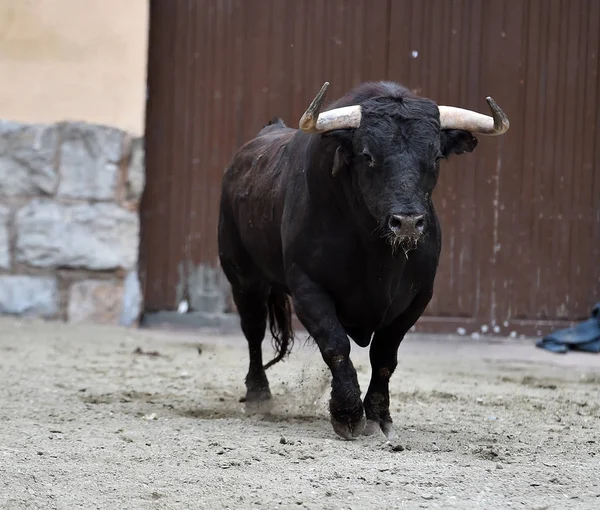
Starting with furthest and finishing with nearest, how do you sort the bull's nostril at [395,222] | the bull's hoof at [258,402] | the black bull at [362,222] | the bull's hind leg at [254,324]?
the bull's hind leg at [254,324] → the bull's hoof at [258,402] → the black bull at [362,222] → the bull's nostril at [395,222]

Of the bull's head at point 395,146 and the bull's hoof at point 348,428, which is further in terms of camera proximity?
the bull's hoof at point 348,428

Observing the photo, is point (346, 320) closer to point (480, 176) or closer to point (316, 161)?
Result: point (316, 161)

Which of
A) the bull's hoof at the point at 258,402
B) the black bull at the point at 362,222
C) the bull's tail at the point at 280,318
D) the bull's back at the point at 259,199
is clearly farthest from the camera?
the bull's tail at the point at 280,318

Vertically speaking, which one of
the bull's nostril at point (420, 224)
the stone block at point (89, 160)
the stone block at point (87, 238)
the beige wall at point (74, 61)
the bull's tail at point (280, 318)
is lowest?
the bull's tail at point (280, 318)

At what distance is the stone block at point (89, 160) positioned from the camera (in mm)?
8758

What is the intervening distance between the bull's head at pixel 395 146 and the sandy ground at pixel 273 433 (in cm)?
98

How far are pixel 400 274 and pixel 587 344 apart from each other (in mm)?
4187

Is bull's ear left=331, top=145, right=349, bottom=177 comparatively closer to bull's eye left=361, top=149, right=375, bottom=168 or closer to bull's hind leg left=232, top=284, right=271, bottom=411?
bull's eye left=361, top=149, right=375, bottom=168

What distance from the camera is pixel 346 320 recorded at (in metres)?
4.90

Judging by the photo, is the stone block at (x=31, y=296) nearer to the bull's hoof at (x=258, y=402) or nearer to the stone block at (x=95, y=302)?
the stone block at (x=95, y=302)

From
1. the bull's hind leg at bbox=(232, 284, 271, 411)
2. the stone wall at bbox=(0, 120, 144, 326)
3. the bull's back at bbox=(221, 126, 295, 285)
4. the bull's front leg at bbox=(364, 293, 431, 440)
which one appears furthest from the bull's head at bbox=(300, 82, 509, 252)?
the stone wall at bbox=(0, 120, 144, 326)

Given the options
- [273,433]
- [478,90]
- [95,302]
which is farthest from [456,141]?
[95,302]

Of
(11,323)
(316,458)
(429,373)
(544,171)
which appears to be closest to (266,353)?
(429,373)

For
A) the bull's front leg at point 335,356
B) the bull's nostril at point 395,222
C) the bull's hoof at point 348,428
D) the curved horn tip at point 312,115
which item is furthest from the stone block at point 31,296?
the bull's nostril at point 395,222
